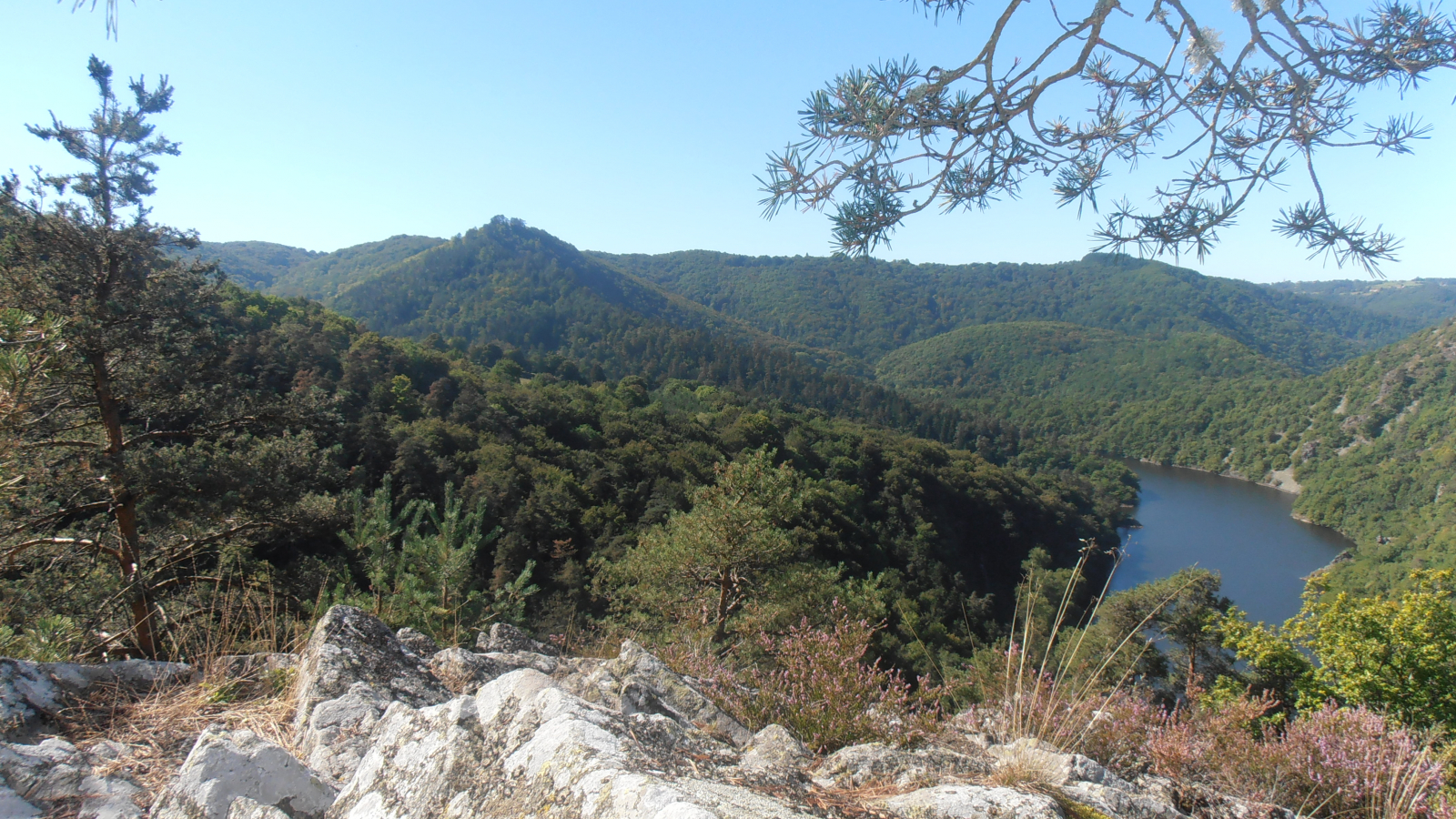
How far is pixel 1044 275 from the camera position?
630 feet

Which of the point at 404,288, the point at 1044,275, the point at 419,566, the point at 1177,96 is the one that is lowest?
the point at 419,566

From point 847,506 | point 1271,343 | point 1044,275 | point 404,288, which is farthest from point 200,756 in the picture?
point 1044,275

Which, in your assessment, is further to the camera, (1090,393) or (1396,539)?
(1090,393)

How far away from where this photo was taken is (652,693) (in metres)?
2.52

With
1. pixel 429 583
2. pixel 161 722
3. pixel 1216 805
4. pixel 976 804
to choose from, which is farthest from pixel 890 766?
pixel 429 583

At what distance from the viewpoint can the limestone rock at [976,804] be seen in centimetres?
143

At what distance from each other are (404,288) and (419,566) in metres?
118

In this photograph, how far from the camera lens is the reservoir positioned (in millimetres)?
48406

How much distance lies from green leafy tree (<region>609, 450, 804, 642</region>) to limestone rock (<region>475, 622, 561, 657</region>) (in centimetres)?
459

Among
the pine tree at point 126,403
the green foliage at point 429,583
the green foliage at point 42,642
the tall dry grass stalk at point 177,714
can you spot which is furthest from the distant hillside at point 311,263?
the tall dry grass stalk at point 177,714

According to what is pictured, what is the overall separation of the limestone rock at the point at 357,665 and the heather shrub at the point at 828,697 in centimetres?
136

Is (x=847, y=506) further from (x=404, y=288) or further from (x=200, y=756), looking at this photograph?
(x=404, y=288)

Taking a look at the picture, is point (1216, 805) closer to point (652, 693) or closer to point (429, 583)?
point (652, 693)

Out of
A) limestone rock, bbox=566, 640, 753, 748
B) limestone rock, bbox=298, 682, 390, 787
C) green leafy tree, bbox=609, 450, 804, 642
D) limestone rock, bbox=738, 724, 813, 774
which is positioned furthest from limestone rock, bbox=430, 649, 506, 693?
green leafy tree, bbox=609, 450, 804, 642
